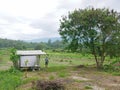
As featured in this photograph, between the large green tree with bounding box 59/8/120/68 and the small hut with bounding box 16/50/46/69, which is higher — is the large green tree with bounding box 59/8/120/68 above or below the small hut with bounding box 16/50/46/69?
above

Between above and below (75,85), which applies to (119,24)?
above

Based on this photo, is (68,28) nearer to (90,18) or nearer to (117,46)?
(90,18)

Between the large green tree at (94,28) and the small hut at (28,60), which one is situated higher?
Answer: the large green tree at (94,28)

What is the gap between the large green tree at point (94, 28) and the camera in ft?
95.8

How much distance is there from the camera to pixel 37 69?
29719mm

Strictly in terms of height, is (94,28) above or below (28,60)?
above

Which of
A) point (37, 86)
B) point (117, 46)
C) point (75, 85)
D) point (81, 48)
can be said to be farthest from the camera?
point (81, 48)

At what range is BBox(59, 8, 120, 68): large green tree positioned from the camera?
95.8ft

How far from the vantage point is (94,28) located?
97.2ft

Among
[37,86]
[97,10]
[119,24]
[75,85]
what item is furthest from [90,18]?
[37,86]

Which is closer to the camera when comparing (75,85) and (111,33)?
(75,85)

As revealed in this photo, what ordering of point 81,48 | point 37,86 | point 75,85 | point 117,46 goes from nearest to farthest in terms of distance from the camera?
1. point 37,86
2. point 75,85
3. point 117,46
4. point 81,48

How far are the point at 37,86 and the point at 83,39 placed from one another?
15.5 metres

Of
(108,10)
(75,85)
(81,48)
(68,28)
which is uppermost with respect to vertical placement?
(108,10)
